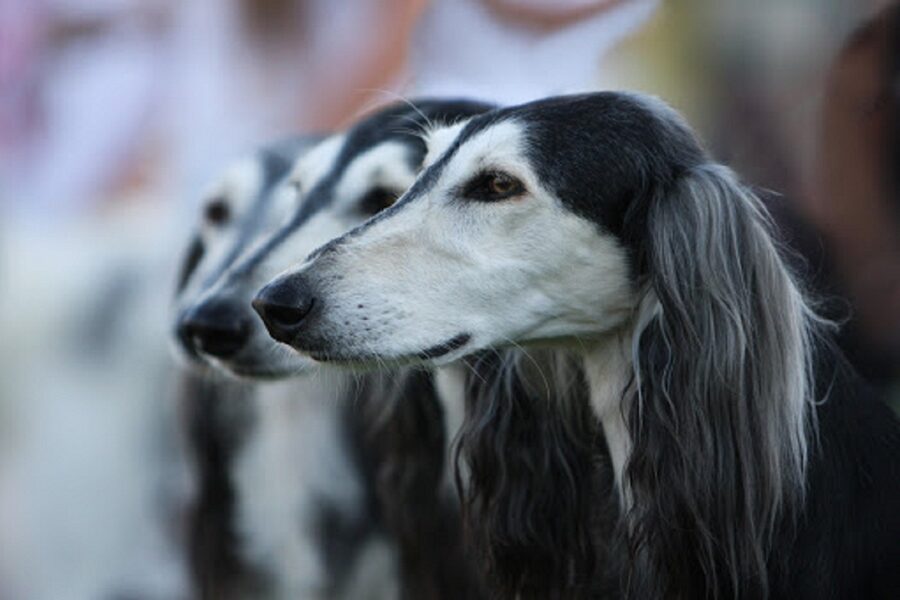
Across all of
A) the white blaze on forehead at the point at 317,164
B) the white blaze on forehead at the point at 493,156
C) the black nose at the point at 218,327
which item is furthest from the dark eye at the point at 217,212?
the white blaze on forehead at the point at 493,156

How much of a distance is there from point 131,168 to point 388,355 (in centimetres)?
258

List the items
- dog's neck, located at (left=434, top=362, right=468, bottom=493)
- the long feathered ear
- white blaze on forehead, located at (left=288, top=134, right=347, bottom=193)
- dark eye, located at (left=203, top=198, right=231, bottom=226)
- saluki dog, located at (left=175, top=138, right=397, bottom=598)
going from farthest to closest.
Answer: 1. dark eye, located at (left=203, top=198, right=231, bottom=226)
2. saluki dog, located at (left=175, top=138, right=397, bottom=598)
3. white blaze on forehead, located at (left=288, top=134, right=347, bottom=193)
4. dog's neck, located at (left=434, top=362, right=468, bottom=493)
5. the long feathered ear

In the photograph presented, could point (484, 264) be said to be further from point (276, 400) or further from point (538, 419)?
point (276, 400)

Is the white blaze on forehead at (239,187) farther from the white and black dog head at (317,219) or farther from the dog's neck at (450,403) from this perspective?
the dog's neck at (450,403)

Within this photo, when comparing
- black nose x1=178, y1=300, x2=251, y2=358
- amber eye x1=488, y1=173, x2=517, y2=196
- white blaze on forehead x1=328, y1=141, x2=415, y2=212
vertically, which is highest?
amber eye x1=488, y1=173, x2=517, y2=196

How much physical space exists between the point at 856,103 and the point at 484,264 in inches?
58.1

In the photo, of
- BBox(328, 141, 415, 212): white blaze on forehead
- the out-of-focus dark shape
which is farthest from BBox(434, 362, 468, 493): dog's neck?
the out-of-focus dark shape

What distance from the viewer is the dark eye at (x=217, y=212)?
3879 millimetres

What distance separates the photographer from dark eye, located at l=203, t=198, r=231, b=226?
3879 mm

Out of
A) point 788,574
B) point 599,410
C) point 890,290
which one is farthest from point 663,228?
point 890,290

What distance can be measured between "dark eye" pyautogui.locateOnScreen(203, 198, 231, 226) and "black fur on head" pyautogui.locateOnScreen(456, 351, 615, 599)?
4.09 feet

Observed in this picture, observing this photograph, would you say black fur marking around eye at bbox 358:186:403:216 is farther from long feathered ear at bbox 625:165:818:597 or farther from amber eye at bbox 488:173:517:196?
long feathered ear at bbox 625:165:818:597

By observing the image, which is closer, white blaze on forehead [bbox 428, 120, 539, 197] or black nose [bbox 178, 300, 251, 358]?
white blaze on forehead [bbox 428, 120, 539, 197]

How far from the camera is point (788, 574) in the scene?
240cm
